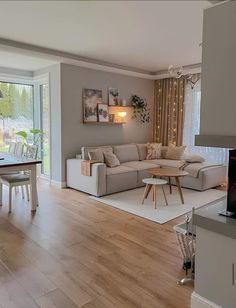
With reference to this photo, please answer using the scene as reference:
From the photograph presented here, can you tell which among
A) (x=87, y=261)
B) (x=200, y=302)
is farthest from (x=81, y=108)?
(x=200, y=302)

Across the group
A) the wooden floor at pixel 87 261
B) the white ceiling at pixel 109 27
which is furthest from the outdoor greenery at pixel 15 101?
the wooden floor at pixel 87 261

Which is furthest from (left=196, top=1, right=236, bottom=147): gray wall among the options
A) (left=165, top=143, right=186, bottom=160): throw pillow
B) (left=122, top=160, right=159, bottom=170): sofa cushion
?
(left=165, top=143, right=186, bottom=160): throw pillow

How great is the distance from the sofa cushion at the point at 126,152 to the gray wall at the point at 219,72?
4.05 meters

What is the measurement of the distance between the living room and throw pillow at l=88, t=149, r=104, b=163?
3 centimetres

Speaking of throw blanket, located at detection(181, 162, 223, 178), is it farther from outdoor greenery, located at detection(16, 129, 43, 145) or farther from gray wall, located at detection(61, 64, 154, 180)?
outdoor greenery, located at detection(16, 129, 43, 145)

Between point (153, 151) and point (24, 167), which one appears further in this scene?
point (153, 151)

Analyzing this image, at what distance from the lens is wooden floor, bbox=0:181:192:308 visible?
2.08 meters

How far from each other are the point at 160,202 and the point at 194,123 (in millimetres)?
2748

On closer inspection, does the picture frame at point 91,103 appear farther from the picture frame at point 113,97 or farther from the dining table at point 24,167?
the dining table at point 24,167

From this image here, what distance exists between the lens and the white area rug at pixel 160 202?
3.94 meters

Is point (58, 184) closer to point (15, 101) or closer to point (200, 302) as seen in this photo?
point (15, 101)

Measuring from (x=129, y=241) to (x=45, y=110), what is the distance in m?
4.18

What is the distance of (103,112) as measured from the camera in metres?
5.98

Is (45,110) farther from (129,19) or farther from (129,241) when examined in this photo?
(129,241)
